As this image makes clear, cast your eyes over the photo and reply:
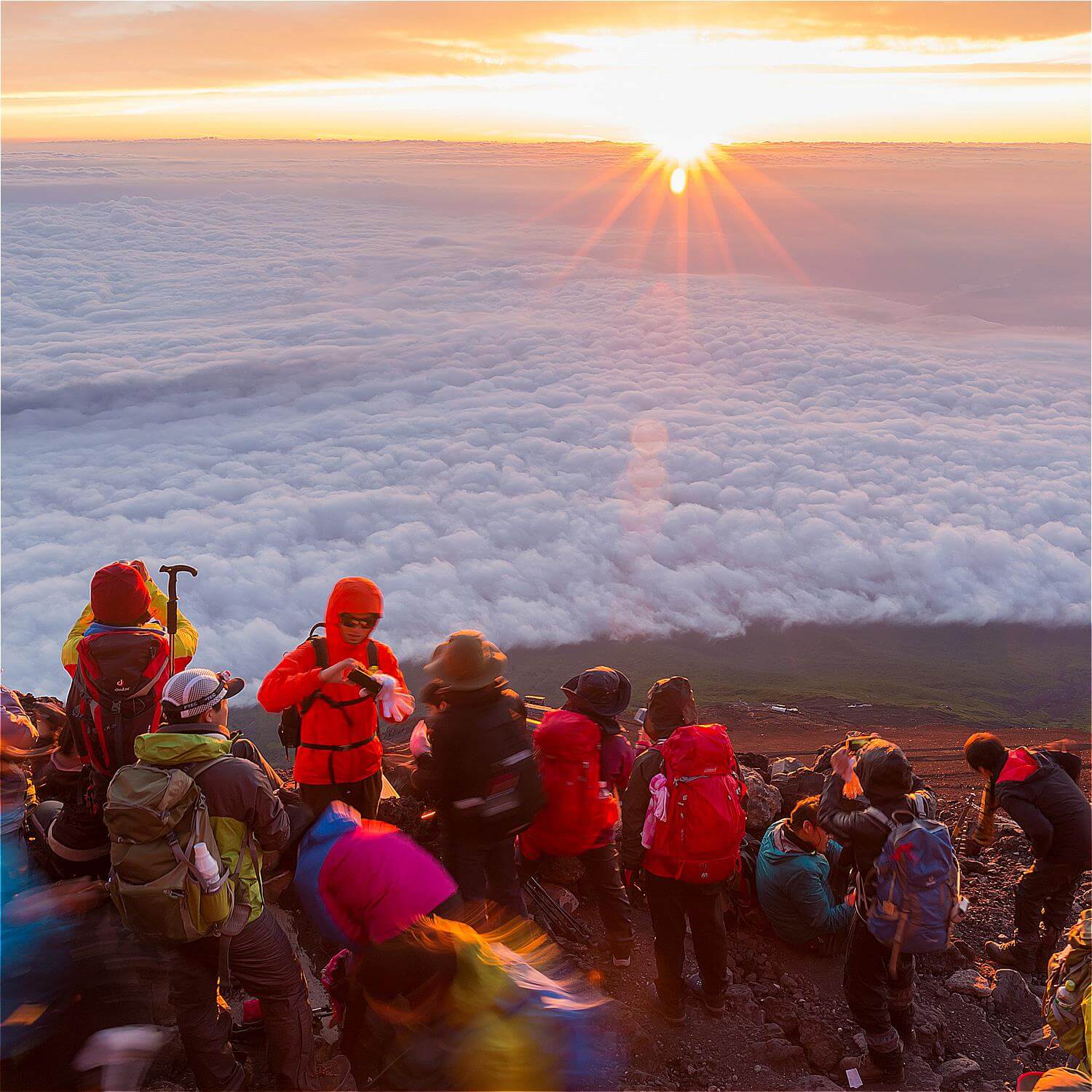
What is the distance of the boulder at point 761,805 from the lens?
4.98 metres

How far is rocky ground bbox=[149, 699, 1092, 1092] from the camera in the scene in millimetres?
3852

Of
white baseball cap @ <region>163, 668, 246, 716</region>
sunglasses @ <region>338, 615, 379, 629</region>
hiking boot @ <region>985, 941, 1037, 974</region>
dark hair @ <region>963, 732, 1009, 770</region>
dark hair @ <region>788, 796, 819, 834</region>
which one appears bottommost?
hiking boot @ <region>985, 941, 1037, 974</region>

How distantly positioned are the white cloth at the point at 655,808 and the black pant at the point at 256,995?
1.40 metres

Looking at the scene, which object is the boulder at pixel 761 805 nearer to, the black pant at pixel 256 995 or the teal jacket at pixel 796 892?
the teal jacket at pixel 796 892

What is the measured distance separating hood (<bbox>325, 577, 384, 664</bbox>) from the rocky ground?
113 cm

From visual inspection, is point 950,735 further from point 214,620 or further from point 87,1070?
point 214,620

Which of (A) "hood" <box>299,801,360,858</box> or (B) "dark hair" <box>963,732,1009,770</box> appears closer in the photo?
(A) "hood" <box>299,801,360,858</box>

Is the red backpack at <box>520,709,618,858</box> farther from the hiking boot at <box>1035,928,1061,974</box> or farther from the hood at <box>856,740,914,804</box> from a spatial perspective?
the hiking boot at <box>1035,928,1061,974</box>

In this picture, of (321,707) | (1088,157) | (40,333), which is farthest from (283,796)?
(1088,157)

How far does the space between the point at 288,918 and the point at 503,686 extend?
5.53 feet

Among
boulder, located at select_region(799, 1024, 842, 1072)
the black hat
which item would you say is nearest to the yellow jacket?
the black hat

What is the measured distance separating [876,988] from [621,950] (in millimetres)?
1095

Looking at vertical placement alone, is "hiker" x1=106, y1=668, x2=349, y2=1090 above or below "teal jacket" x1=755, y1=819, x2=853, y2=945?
above

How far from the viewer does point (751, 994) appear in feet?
13.8
